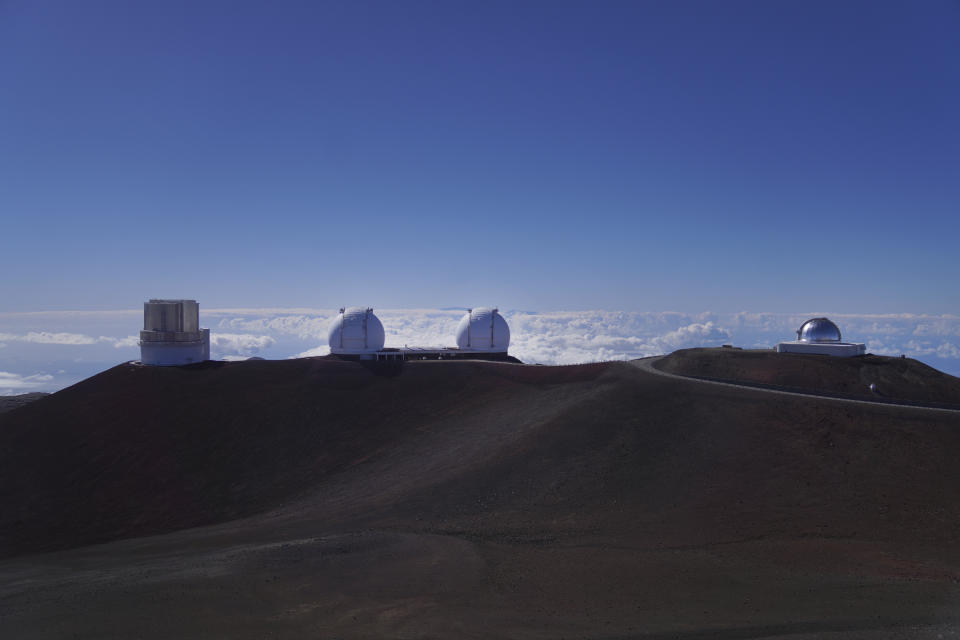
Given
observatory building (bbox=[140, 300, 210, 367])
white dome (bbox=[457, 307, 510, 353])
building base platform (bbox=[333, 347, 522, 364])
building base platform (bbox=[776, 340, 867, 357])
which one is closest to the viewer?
building base platform (bbox=[776, 340, 867, 357])

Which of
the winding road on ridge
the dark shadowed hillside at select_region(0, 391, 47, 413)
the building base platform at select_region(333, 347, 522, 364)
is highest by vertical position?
the building base platform at select_region(333, 347, 522, 364)

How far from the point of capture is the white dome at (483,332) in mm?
44906

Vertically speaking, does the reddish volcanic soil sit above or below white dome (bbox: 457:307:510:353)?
below

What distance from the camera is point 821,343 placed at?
1465 inches

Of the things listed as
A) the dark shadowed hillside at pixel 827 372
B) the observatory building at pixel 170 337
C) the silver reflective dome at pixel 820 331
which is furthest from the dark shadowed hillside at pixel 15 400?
the silver reflective dome at pixel 820 331

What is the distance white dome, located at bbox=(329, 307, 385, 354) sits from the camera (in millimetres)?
41062

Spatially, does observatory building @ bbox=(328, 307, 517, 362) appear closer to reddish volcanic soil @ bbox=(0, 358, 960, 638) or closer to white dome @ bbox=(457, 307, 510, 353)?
white dome @ bbox=(457, 307, 510, 353)

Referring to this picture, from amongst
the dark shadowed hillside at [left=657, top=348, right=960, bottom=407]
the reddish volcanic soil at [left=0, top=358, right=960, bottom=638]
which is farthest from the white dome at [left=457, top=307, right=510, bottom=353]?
the dark shadowed hillside at [left=657, top=348, right=960, bottom=407]

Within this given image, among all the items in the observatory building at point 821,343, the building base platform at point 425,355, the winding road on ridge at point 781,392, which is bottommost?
the winding road on ridge at point 781,392

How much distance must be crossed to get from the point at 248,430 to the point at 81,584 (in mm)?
15698

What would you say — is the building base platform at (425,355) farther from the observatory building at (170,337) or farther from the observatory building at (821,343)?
the observatory building at (821,343)

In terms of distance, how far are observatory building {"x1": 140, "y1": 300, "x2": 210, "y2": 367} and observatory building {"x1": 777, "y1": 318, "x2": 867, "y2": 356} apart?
118 ft

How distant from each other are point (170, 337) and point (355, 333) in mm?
11237

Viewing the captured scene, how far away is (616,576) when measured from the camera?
14133 millimetres
